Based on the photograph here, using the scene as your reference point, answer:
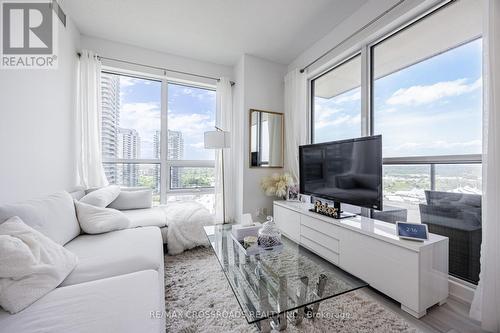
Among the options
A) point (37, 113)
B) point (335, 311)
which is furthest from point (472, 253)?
point (37, 113)

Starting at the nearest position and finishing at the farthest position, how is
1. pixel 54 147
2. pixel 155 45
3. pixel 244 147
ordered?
pixel 54 147 < pixel 155 45 < pixel 244 147

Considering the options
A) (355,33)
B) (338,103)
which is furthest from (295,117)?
(355,33)

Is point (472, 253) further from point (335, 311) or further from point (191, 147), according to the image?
point (191, 147)

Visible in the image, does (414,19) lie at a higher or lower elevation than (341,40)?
lower

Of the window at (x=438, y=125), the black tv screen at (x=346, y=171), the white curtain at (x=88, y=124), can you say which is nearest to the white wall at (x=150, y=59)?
the white curtain at (x=88, y=124)

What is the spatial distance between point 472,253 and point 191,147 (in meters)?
3.46

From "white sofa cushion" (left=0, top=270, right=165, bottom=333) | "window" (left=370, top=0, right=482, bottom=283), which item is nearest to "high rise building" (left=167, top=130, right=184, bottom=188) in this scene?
"white sofa cushion" (left=0, top=270, right=165, bottom=333)

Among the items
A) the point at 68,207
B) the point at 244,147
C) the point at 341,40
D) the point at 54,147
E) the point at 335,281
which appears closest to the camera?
the point at 335,281

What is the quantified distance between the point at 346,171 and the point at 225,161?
1.92m

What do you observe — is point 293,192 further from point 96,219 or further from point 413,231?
point 96,219

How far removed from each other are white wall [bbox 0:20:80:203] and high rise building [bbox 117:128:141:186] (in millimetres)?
572

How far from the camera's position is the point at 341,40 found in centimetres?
243

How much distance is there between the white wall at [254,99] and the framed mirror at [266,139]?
0.08 meters

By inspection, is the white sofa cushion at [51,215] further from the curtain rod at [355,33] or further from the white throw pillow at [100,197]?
the curtain rod at [355,33]
